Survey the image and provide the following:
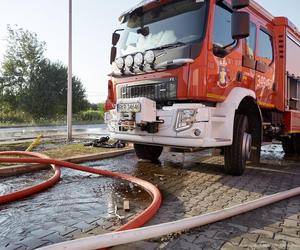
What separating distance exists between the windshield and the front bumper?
3.36ft

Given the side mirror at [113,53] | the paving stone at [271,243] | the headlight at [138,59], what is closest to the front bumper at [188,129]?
the headlight at [138,59]

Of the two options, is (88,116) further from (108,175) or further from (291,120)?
A: (108,175)

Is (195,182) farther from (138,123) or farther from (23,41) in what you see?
(23,41)

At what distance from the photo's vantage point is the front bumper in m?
4.57

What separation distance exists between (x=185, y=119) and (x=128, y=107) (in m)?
1.01

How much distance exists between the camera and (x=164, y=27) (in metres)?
5.22

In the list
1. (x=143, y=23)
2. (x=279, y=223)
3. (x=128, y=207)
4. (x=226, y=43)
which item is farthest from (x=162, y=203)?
(x=143, y=23)

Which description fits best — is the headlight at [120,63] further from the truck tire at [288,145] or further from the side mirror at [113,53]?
the truck tire at [288,145]

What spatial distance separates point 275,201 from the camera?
12.4ft

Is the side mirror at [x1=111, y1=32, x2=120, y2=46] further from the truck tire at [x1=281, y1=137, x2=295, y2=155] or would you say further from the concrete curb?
the truck tire at [x1=281, y1=137, x2=295, y2=155]

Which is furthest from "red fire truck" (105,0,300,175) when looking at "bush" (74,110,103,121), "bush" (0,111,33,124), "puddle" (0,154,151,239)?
"bush" (74,110,103,121)

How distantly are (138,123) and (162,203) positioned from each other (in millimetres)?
1537

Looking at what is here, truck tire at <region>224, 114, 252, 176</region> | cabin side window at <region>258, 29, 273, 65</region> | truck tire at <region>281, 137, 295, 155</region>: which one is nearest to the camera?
truck tire at <region>224, 114, 252, 176</region>

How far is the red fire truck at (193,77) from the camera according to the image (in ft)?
15.3
